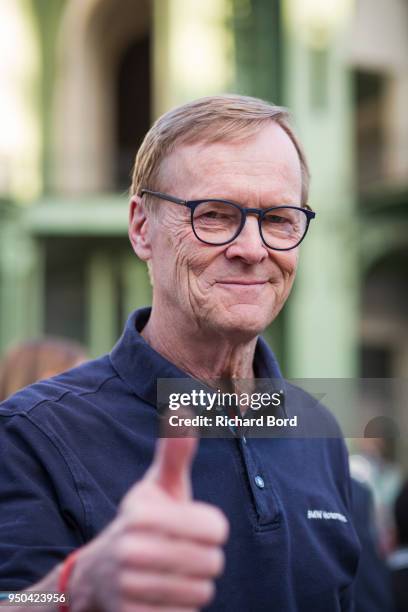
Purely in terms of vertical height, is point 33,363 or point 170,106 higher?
point 170,106

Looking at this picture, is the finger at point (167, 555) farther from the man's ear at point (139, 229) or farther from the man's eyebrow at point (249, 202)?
the man's ear at point (139, 229)

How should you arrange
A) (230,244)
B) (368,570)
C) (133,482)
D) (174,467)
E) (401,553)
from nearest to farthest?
(174,467) < (133,482) < (230,244) < (368,570) < (401,553)

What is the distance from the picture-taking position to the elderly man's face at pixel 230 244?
61.5 inches

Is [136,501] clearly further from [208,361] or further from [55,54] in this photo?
[55,54]

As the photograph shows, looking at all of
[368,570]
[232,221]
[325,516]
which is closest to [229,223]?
[232,221]

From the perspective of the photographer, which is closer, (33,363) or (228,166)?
(228,166)

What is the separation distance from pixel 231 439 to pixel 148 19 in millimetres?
10502

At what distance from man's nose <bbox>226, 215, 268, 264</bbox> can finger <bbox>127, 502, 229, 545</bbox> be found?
29.2 inches

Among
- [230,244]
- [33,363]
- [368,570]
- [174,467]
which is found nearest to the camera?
[174,467]

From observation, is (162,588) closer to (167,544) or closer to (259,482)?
(167,544)

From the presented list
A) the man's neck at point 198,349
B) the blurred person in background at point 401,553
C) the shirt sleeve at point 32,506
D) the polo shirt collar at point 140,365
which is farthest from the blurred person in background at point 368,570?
the shirt sleeve at point 32,506

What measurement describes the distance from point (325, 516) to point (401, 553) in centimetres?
179

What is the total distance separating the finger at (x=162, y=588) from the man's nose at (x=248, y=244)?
77 centimetres

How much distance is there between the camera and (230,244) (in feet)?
5.15
